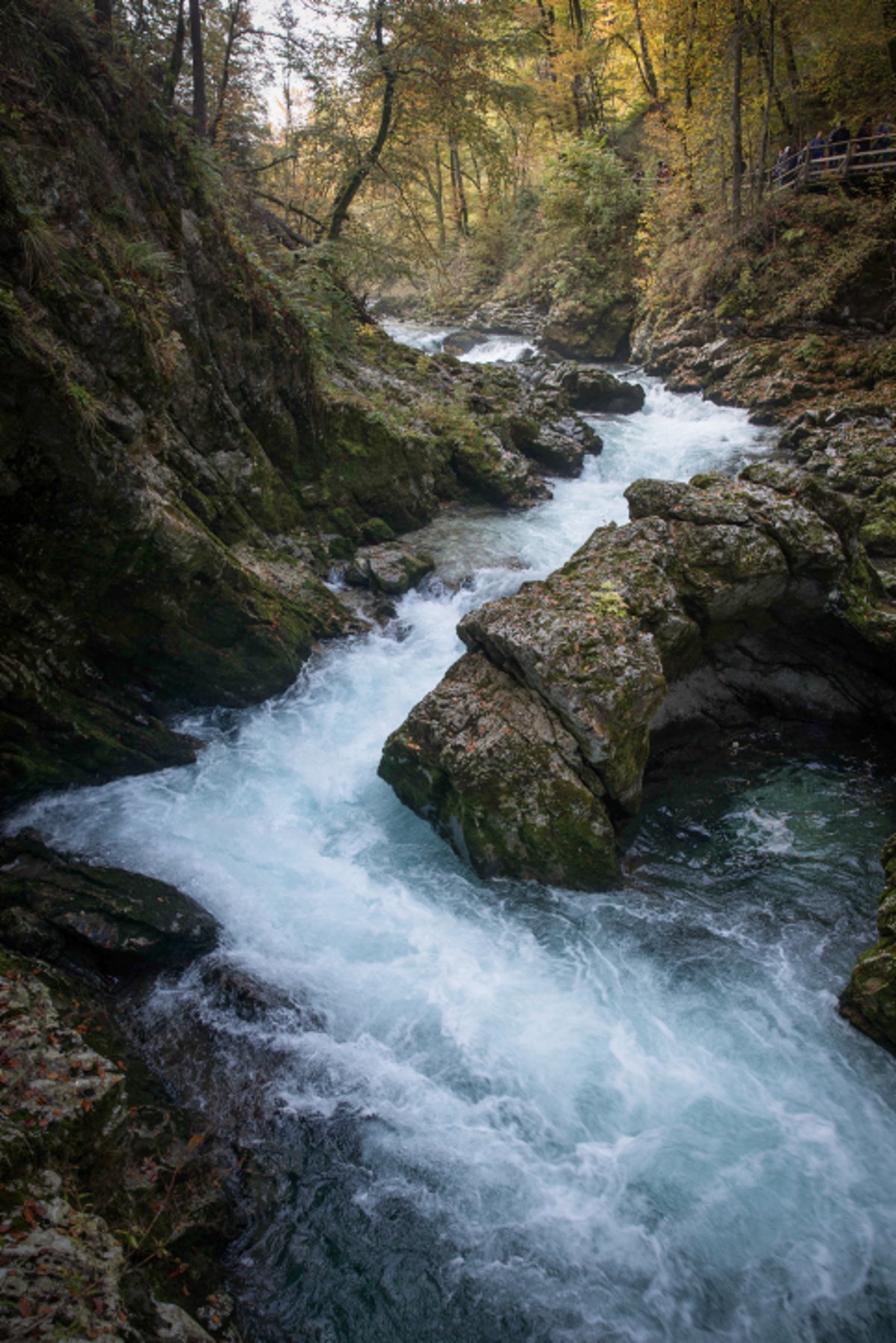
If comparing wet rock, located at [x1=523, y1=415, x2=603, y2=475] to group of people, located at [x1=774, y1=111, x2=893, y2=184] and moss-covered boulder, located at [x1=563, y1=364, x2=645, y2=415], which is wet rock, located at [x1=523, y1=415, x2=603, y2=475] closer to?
moss-covered boulder, located at [x1=563, y1=364, x2=645, y2=415]

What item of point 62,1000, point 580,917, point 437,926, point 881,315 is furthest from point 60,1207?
point 881,315

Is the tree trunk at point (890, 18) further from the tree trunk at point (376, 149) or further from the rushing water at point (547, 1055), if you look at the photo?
the rushing water at point (547, 1055)

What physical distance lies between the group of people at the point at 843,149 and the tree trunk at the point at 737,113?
1673 mm

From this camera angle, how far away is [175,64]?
10.4 m

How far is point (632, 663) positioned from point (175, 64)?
12.0 m

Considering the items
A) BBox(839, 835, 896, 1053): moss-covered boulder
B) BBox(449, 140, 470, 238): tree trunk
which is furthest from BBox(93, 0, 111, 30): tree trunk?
BBox(449, 140, 470, 238): tree trunk

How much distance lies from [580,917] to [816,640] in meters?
5.40

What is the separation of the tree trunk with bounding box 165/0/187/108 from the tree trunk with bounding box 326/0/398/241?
4.43m

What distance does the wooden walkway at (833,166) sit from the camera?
17578mm

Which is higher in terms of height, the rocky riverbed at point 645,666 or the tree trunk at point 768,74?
the tree trunk at point 768,74

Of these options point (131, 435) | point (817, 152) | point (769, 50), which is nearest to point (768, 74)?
point (769, 50)

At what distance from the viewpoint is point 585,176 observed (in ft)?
88.2

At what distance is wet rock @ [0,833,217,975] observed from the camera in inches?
207

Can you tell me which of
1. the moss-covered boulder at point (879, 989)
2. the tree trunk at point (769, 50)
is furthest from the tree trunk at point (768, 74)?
the moss-covered boulder at point (879, 989)
